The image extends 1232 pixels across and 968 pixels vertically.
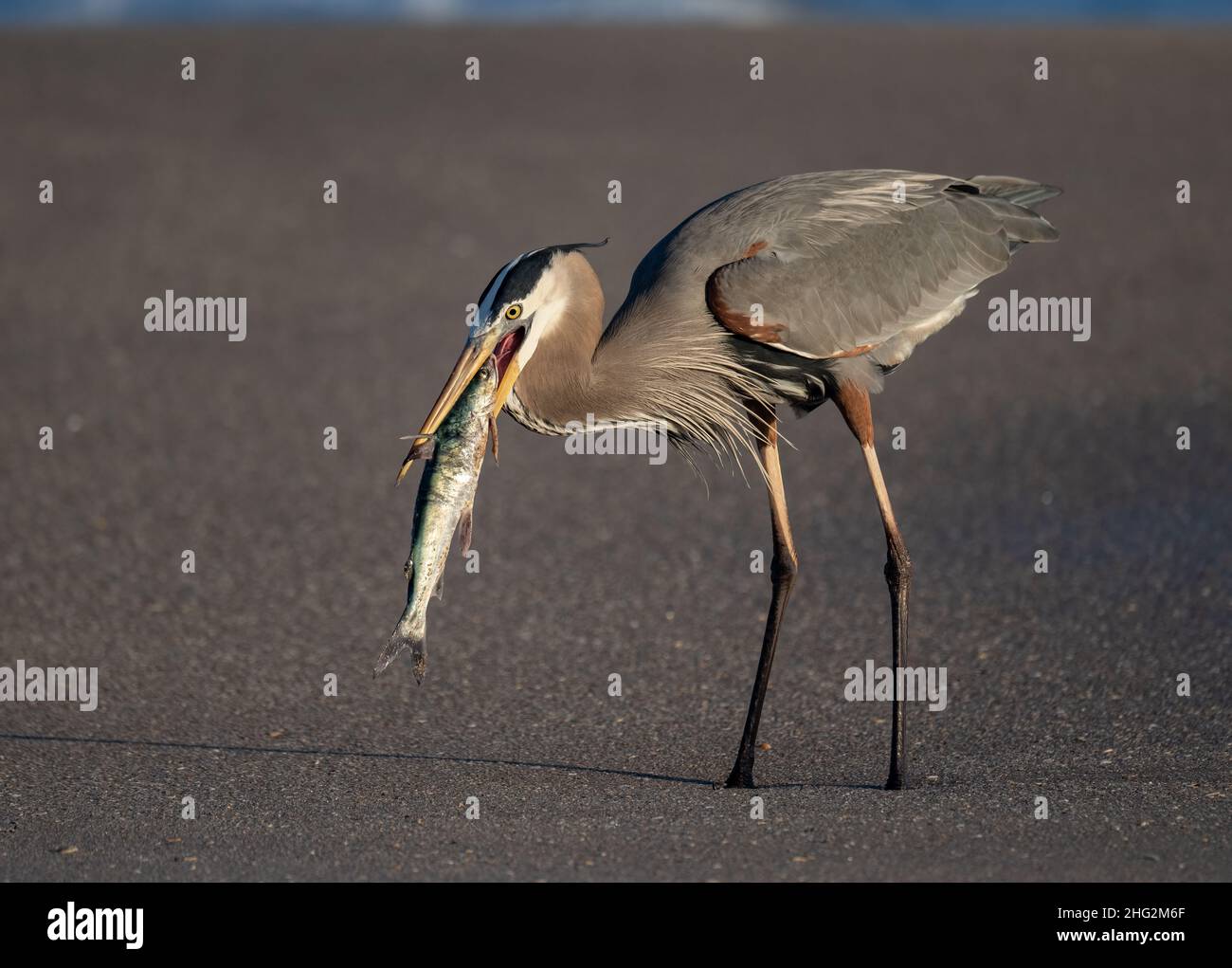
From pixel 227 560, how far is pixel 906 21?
1925 centimetres

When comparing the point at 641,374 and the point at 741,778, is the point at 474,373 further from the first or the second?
the point at 741,778

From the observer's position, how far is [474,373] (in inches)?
222

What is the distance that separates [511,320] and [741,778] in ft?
6.28

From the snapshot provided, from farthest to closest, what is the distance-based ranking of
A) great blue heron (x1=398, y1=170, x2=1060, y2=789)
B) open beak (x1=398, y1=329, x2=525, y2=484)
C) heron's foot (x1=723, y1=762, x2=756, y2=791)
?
1. heron's foot (x1=723, y1=762, x2=756, y2=791)
2. great blue heron (x1=398, y1=170, x2=1060, y2=789)
3. open beak (x1=398, y1=329, x2=525, y2=484)

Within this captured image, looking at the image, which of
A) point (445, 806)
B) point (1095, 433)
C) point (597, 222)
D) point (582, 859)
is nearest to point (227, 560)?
point (445, 806)

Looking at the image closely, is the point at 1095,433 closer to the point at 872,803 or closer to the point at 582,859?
the point at 872,803

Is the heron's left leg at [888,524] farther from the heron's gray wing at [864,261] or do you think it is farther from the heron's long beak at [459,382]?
the heron's long beak at [459,382]

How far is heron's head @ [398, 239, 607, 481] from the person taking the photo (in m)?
5.61

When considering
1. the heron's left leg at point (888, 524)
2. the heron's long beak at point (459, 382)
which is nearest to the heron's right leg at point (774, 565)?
the heron's left leg at point (888, 524)

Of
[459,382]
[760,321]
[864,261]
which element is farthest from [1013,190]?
[459,382]

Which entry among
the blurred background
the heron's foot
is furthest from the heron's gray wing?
the blurred background

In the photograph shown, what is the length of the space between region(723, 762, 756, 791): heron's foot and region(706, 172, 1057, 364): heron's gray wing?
1.59 meters

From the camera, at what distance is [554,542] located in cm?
970

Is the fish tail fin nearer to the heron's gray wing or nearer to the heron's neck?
the heron's neck
